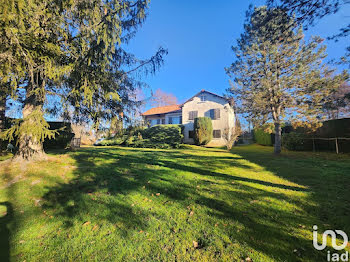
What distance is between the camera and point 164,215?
289 centimetres

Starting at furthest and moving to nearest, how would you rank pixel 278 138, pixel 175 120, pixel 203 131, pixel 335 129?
pixel 175 120
pixel 203 131
pixel 278 138
pixel 335 129

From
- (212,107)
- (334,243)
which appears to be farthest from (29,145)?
(212,107)

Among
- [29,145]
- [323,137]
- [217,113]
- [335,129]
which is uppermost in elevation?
[217,113]

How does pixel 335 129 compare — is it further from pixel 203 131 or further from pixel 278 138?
pixel 203 131

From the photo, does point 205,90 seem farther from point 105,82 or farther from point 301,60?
point 105,82

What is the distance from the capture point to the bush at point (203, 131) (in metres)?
18.0

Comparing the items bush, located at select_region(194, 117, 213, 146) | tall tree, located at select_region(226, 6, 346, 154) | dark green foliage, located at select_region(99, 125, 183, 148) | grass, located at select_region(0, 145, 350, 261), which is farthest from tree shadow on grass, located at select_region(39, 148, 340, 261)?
bush, located at select_region(194, 117, 213, 146)

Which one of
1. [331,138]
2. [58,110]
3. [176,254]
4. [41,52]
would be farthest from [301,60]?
[58,110]

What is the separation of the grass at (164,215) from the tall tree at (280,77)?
6275 millimetres

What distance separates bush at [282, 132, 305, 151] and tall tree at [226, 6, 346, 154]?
2.82 m

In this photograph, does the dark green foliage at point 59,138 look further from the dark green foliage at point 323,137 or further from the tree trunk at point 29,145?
the dark green foliage at point 323,137

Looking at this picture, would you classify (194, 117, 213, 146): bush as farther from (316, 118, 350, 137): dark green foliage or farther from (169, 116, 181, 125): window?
(316, 118, 350, 137): dark green foliage

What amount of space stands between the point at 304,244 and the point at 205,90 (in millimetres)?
20150

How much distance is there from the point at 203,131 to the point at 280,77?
9644 millimetres
